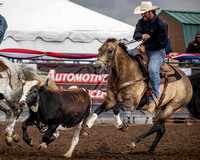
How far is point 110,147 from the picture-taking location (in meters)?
7.28

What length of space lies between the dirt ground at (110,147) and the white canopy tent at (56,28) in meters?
3.72

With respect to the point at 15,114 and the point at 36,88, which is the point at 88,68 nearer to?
the point at 15,114

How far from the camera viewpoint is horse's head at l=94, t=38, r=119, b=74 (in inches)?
218

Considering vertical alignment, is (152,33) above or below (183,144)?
above

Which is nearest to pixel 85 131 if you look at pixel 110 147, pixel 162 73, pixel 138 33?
pixel 110 147

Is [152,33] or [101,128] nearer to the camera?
[152,33]

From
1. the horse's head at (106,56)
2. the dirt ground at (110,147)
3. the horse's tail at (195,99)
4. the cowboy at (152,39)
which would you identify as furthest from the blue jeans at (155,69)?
the horse's tail at (195,99)

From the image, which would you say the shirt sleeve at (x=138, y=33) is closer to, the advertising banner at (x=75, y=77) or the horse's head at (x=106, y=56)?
the horse's head at (x=106, y=56)

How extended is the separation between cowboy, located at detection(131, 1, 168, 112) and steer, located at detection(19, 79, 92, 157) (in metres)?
1.21

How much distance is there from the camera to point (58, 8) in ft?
48.2

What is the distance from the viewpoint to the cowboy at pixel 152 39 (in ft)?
20.3

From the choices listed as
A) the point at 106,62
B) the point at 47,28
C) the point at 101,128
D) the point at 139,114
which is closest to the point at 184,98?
the point at 106,62

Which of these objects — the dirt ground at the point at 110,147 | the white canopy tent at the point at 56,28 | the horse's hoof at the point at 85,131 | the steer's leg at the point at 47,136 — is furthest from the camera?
the white canopy tent at the point at 56,28

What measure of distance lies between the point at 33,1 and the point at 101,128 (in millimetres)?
7170
